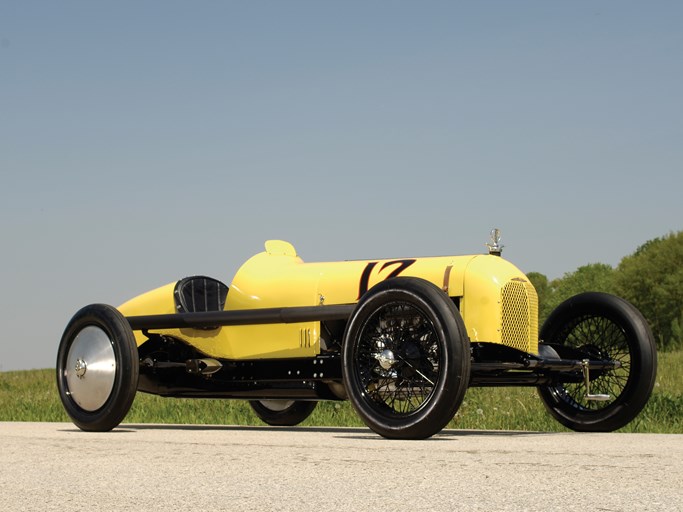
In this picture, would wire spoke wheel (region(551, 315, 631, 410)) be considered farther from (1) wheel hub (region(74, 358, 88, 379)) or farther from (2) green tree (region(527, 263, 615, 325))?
(2) green tree (region(527, 263, 615, 325))

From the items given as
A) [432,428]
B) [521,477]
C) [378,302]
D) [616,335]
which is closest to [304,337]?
[378,302]

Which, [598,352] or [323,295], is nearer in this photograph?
[323,295]

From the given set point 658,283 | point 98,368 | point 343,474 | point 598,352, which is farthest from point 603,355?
point 658,283

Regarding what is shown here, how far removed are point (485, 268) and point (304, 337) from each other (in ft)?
6.01

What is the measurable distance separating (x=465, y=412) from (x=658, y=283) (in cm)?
5977

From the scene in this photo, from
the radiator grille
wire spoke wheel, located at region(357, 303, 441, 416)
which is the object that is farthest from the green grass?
wire spoke wheel, located at region(357, 303, 441, 416)

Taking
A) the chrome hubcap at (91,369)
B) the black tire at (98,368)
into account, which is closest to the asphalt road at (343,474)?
the black tire at (98,368)

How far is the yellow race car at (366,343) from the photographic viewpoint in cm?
811

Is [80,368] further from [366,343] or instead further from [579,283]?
[579,283]

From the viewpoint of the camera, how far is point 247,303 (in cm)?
1008

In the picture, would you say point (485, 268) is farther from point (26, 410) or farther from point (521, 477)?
point (26, 410)

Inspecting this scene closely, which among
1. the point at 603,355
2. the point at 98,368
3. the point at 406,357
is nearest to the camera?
the point at 406,357

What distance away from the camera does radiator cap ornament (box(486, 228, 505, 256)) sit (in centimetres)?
920

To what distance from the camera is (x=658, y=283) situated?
6800 cm
